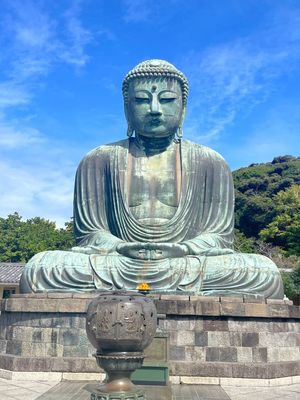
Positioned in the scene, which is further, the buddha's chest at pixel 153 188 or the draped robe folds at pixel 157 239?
the buddha's chest at pixel 153 188

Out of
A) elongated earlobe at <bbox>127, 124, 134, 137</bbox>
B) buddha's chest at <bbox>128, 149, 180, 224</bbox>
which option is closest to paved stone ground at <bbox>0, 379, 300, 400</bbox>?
buddha's chest at <bbox>128, 149, 180, 224</bbox>

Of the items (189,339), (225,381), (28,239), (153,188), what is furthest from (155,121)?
(28,239)

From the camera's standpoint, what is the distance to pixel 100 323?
158 inches

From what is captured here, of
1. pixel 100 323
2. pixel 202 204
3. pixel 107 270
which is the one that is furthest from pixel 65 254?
pixel 100 323

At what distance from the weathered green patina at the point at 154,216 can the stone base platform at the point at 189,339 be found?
2.34ft

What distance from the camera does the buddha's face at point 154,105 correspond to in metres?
10.4

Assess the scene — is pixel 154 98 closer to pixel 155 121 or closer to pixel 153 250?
pixel 155 121

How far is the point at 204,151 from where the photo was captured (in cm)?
1070

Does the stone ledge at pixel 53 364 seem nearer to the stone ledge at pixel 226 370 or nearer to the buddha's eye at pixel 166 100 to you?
the stone ledge at pixel 226 370

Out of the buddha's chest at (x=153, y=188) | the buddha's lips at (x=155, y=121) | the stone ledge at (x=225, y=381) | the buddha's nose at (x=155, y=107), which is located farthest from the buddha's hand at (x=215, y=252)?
the buddha's nose at (x=155, y=107)

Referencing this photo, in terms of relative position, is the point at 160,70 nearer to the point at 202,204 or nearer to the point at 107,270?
the point at 202,204

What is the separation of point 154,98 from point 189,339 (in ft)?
16.4

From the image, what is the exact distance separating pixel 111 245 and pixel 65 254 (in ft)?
2.87

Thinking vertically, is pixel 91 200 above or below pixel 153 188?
below
